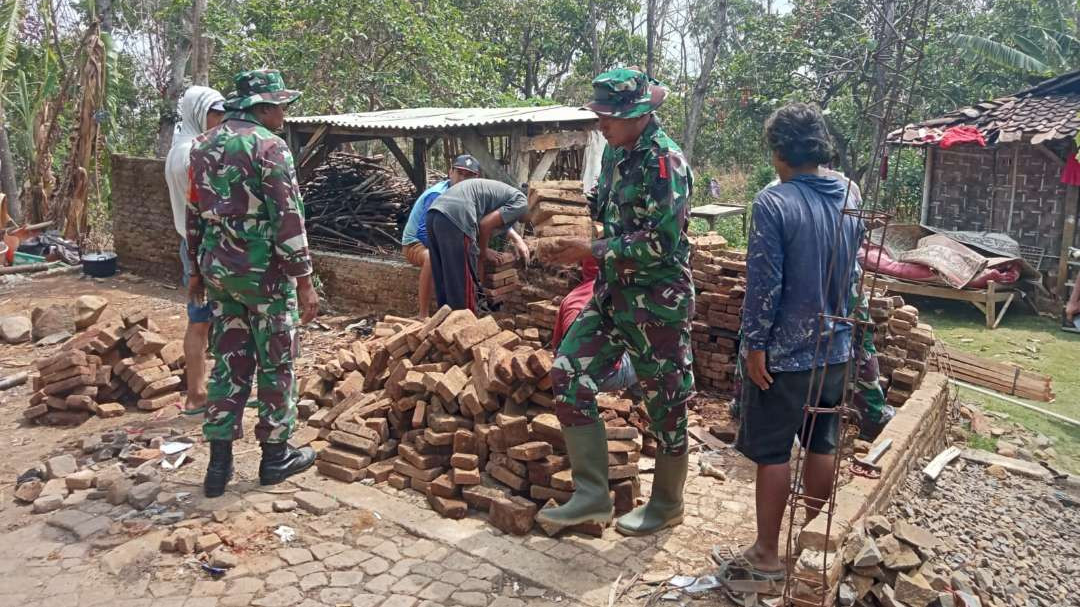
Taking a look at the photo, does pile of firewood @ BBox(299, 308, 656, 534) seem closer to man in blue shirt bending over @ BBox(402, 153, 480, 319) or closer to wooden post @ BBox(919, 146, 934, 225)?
man in blue shirt bending over @ BBox(402, 153, 480, 319)

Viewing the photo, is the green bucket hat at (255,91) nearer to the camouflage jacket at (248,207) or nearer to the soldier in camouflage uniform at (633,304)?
the camouflage jacket at (248,207)

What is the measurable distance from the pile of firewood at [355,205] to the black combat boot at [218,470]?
19.1 ft

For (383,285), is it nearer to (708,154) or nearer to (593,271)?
(593,271)

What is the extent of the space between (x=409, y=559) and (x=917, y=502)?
2.86 m

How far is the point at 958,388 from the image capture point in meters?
7.80

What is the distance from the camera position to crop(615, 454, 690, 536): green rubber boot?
12.5 ft

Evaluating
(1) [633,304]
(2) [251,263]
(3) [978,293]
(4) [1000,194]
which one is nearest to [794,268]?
(1) [633,304]

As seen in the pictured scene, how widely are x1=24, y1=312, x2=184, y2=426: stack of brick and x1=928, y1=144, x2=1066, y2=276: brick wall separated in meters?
12.0

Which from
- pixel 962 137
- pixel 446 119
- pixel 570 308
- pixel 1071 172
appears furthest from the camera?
pixel 962 137

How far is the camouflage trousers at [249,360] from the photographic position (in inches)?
168

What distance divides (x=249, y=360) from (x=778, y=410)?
2.78 metres

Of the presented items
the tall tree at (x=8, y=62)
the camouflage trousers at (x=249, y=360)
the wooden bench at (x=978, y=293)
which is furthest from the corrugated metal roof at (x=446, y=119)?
the tall tree at (x=8, y=62)

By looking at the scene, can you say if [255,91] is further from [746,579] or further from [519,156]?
[519,156]

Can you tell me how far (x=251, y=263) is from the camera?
4172 millimetres
